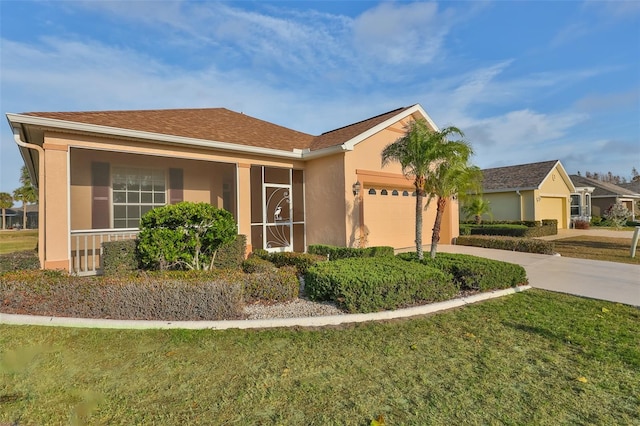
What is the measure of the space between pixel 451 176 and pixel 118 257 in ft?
28.6

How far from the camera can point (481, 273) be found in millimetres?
6441

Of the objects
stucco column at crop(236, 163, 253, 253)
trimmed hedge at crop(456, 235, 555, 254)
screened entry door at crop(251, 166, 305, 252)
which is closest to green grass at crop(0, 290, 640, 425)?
stucco column at crop(236, 163, 253, 253)

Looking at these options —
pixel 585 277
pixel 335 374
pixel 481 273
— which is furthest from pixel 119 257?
pixel 585 277

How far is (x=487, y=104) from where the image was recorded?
53.0 feet

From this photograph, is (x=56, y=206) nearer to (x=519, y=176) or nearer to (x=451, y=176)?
(x=451, y=176)

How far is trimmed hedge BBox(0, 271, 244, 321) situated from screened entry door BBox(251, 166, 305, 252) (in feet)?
20.0

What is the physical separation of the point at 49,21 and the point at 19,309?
25.3ft

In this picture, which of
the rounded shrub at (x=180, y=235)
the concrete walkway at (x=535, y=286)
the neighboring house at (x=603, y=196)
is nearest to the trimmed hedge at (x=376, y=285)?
the concrete walkway at (x=535, y=286)

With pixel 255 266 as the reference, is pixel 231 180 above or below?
above

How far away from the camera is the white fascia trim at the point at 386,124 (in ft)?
34.1

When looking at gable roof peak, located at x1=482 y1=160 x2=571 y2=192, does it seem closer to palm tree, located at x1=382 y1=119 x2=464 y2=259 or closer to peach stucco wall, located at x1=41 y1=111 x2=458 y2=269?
peach stucco wall, located at x1=41 y1=111 x2=458 y2=269

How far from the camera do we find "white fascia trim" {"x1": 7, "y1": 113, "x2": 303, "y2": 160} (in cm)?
686

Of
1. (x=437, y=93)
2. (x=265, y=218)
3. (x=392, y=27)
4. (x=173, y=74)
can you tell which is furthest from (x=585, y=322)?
(x=173, y=74)

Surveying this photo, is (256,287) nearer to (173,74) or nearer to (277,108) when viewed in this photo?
(173,74)
